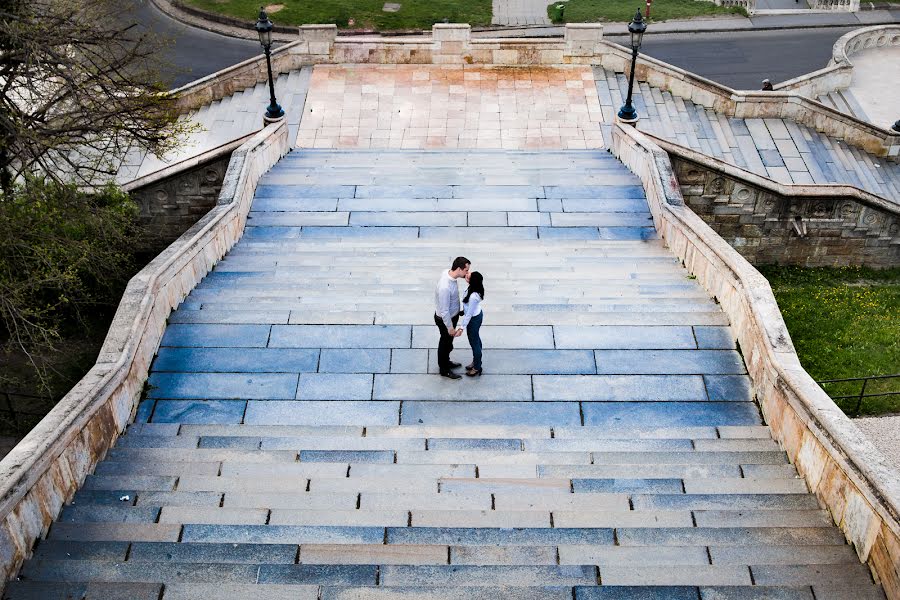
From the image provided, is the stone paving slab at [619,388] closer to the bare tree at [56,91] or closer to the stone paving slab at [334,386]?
the stone paving slab at [334,386]

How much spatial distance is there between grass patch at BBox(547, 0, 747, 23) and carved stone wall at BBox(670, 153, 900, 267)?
15.7 meters

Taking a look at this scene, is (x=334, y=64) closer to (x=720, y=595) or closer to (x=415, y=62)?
(x=415, y=62)

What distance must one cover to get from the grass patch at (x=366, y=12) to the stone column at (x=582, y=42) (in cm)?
1055

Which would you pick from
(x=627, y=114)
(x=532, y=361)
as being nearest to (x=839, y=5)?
(x=627, y=114)

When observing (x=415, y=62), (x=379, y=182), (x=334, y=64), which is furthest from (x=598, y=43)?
(x=379, y=182)

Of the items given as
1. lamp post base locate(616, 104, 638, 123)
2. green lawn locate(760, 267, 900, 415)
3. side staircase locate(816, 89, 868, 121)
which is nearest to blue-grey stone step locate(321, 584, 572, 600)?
green lawn locate(760, 267, 900, 415)

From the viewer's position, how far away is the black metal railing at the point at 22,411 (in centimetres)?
1343

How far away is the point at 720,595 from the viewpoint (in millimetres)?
7289

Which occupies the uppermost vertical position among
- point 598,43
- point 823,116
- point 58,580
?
point 598,43

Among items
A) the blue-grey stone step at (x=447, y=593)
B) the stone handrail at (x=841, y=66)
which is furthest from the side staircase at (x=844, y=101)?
the blue-grey stone step at (x=447, y=593)

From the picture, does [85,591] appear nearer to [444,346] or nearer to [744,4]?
[444,346]

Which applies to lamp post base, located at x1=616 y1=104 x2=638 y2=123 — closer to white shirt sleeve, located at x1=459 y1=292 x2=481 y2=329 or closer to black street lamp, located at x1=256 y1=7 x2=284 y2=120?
black street lamp, located at x1=256 y1=7 x2=284 y2=120

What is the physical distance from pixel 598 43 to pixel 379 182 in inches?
340

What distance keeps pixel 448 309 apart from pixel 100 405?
3699mm
